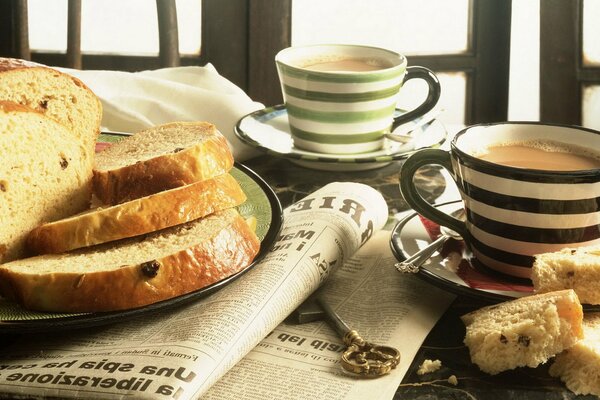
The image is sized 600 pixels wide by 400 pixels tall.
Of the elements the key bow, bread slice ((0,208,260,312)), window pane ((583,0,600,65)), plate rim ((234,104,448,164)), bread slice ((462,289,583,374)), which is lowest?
the key bow

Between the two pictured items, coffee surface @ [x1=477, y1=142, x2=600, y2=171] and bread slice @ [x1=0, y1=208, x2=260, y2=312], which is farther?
Answer: coffee surface @ [x1=477, y1=142, x2=600, y2=171]

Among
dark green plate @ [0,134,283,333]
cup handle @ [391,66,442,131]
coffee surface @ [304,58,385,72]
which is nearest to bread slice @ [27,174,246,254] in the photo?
dark green plate @ [0,134,283,333]

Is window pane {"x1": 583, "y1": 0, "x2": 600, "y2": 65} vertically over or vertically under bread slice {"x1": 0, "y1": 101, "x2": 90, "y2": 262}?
over

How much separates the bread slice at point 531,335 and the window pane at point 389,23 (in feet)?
8.25

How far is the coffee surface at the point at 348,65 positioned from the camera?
6.93 feet

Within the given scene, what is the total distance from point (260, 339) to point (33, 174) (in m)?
0.54

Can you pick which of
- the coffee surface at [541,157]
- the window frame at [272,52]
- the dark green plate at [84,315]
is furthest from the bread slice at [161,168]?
the window frame at [272,52]

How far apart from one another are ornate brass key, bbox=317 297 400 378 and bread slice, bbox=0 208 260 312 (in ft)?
0.72

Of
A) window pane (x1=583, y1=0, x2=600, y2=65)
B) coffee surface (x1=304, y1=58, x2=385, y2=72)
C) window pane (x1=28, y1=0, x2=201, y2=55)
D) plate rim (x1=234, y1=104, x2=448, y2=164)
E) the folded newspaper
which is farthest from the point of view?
window pane (x1=28, y1=0, x2=201, y2=55)

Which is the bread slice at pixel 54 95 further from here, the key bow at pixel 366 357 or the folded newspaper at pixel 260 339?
the key bow at pixel 366 357

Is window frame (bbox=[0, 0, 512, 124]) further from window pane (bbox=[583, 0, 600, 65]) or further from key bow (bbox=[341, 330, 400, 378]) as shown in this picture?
key bow (bbox=[341, 330, 400, 378])

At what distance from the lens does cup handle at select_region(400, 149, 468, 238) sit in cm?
146

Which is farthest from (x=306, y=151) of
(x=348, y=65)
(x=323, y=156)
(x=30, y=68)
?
(x=30, y=68)

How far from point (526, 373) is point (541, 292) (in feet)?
0.46
